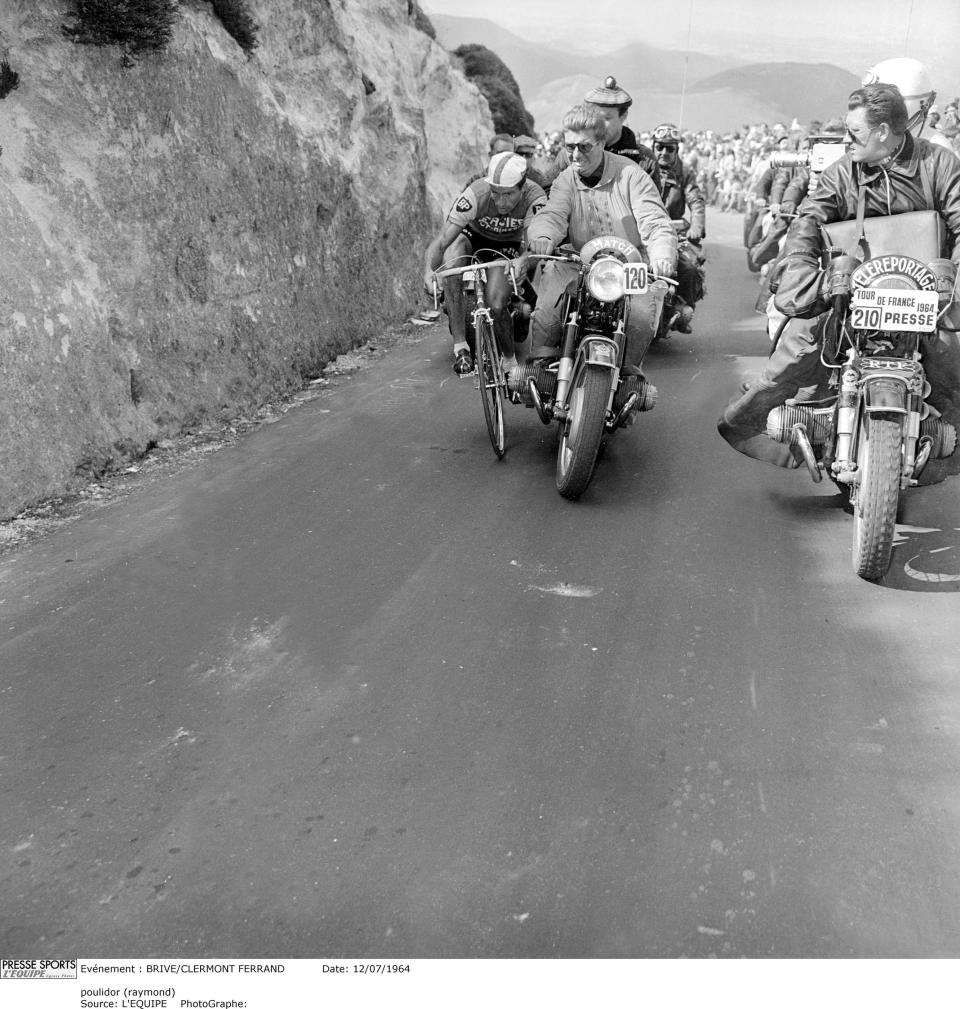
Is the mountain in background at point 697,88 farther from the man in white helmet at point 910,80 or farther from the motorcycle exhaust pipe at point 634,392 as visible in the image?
the motorcycle exhaust pipe at point 634,392

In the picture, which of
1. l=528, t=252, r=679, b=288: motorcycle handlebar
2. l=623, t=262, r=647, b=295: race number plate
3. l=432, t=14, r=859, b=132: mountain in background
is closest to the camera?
l=623, t=262, r=647, b=295: race number plate

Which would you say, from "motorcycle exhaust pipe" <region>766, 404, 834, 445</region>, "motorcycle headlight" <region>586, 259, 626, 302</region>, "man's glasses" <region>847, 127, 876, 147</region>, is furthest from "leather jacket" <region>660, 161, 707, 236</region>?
"motorcycle exhaust pipe" <region>766, 404, 834, 445</region>

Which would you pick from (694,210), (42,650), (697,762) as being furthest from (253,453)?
(694,210)

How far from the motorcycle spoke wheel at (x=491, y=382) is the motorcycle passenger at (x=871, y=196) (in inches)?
74.4

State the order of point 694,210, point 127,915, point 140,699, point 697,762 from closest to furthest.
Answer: point 127,915
point 697,762
point 140,699
point 694,210

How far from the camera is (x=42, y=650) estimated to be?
4.14m

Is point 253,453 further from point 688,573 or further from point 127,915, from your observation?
point 127,915

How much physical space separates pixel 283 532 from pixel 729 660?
2.36 metres

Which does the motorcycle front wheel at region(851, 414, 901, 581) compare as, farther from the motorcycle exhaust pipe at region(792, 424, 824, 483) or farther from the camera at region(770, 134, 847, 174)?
the camera at region(770, 134, 847, 174)

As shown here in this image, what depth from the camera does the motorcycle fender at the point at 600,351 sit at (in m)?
5.55

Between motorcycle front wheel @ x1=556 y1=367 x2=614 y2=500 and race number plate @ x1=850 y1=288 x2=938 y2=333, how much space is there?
1.42m

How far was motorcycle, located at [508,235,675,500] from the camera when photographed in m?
5.52

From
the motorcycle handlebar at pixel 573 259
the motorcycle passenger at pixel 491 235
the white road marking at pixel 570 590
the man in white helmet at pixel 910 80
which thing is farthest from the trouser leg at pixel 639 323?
the white road marking at pixel 570 590
